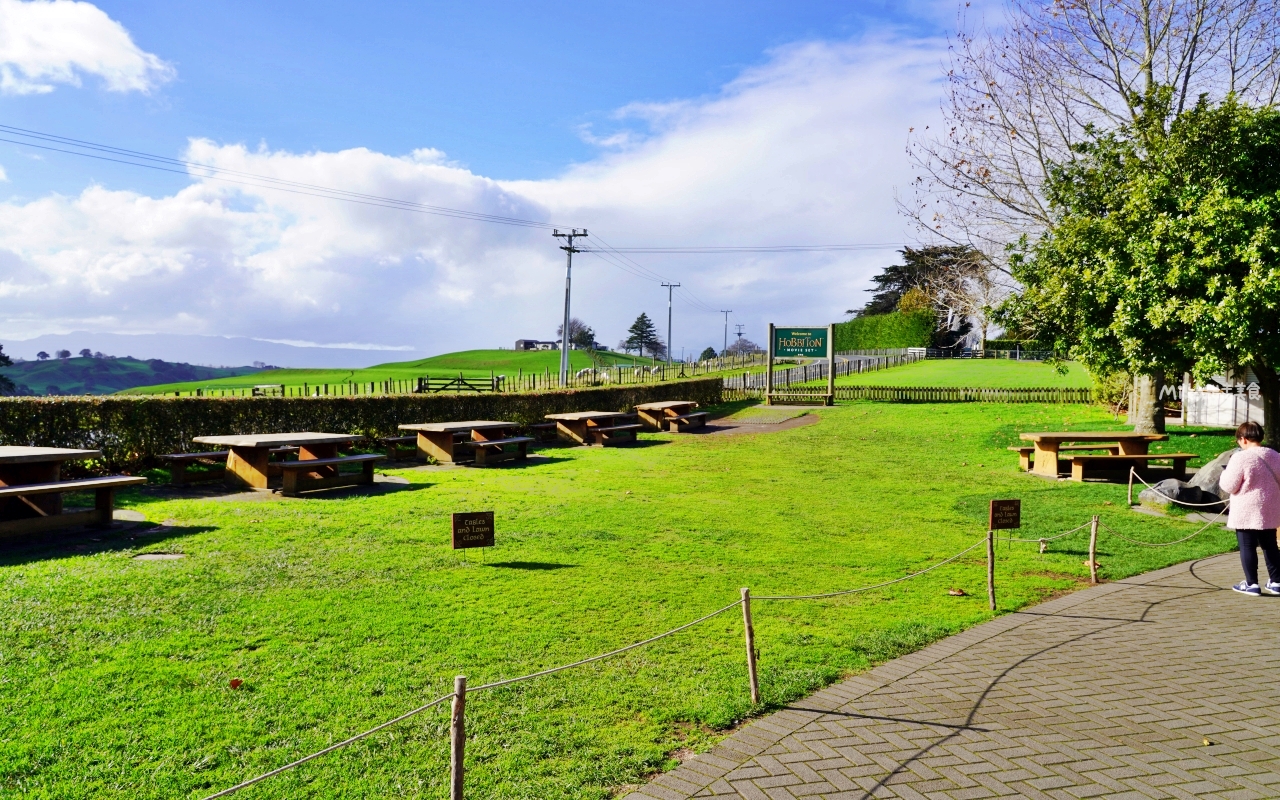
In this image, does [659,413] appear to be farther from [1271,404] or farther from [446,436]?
[1271,404]

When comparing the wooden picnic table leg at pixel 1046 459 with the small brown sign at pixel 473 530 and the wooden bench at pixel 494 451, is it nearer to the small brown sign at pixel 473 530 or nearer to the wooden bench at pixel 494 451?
the wooden bench at pixel 494 451

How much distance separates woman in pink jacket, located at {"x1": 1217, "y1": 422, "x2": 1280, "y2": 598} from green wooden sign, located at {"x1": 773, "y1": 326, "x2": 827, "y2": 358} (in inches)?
1137

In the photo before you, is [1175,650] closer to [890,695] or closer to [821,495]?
[890,695]

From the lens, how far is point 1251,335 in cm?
1372

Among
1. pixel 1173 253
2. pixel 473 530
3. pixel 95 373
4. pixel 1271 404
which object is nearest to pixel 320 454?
pixel 473 530

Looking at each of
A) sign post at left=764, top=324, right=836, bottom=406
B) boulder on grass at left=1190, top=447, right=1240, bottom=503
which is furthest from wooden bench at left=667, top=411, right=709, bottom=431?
boulder on grass at left=1190, top=447, right=1240, bottom=503

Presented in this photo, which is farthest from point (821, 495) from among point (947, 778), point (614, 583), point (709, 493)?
point (947, 778)

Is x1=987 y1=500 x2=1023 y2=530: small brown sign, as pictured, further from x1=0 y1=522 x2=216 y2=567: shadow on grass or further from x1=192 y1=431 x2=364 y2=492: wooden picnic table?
x1=192 y1=431 x2=364 y2=492: wooden picnic table

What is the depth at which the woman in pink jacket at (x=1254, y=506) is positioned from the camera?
26.8 feet

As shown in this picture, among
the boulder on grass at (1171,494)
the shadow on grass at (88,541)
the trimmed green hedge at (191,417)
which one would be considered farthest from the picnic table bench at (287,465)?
the boulder on grass at (1171,494)

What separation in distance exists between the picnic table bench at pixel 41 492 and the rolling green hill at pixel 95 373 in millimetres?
152369

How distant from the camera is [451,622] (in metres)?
6.61

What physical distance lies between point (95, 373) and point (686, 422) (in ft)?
579

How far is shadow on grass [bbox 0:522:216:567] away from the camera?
878 centimetres
